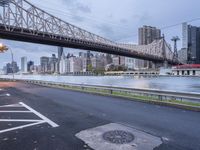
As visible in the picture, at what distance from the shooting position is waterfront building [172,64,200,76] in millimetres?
111938

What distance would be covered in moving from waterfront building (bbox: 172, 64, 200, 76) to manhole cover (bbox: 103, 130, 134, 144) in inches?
4352

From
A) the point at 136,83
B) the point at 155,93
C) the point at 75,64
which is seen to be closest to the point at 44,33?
the point at 136,83

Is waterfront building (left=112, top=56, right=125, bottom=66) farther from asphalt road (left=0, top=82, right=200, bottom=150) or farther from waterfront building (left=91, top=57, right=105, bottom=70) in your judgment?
asphalt road (left=0, top=82, right=200, bottom=150)

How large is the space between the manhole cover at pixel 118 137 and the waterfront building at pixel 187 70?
4352 inches

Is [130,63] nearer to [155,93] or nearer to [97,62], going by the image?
[97,62]

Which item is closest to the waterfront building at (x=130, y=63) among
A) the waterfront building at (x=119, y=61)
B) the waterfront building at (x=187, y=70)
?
the waterfront building at (x=119, y=61)

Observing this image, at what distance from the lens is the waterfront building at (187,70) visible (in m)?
112

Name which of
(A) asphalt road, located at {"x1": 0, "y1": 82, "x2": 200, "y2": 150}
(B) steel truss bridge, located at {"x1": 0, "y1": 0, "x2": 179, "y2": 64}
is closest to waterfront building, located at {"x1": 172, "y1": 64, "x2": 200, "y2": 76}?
(B) steel truss bridge, located at {"x1": 0, "y1": 0, "x2": 179, "y2": 64}

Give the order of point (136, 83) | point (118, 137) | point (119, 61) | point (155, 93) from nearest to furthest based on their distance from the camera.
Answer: point (118, 137) → point (155, 93) → point (136, 83) → point (119, 61)

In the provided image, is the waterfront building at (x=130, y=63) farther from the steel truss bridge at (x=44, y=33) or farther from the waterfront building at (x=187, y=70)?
the steel truss bridge at (x=44, y=33)

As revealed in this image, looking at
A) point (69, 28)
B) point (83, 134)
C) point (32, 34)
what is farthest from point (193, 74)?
point (83, 134)

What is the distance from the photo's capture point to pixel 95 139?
611cm

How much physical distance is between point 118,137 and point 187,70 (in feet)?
375

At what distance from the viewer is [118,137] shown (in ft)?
20.6
